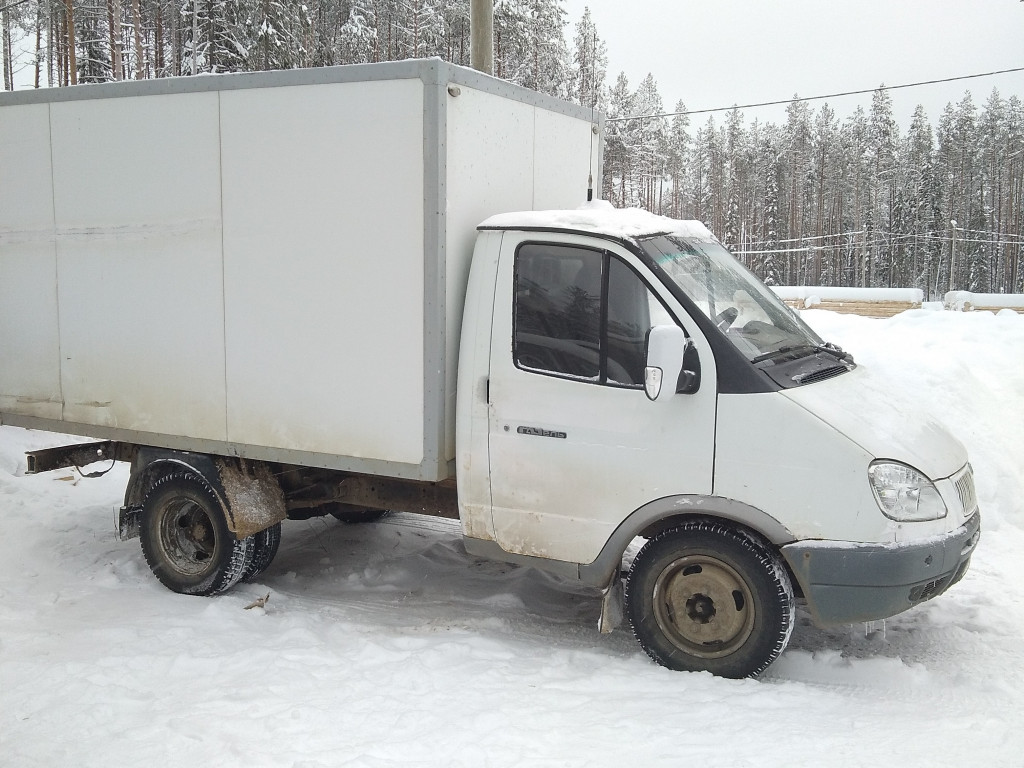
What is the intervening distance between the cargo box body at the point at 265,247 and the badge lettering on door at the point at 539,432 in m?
0.52

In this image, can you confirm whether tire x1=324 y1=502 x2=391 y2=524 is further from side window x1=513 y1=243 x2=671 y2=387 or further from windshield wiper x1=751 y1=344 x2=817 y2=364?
windshield wiper x1=751 y1=344 x2=817 y2=364

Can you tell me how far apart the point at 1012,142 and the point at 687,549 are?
89472mm

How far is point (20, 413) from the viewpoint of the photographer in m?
6.82

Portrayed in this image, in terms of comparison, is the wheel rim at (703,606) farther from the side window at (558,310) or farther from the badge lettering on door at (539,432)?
the side window at (558,310)

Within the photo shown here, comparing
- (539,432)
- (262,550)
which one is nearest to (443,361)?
(539,432)

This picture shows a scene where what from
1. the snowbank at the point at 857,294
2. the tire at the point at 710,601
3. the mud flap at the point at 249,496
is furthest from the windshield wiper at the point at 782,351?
the snowbank at the point at 857,294

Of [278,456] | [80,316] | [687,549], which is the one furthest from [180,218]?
[687,549]

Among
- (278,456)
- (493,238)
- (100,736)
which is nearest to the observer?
(100,736)

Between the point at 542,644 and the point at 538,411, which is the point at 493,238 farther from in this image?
the point at 542,644

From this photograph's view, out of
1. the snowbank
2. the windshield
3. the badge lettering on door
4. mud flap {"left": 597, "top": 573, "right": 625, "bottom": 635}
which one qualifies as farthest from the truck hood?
the snowbank

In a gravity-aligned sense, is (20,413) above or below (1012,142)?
below

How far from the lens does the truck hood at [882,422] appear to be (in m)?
4.43

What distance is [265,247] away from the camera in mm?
5723

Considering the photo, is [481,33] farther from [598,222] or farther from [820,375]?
[820,375]
